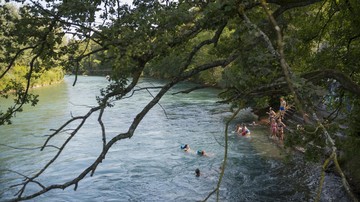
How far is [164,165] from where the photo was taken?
19.0 meters

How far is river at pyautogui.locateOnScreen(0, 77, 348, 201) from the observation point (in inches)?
591

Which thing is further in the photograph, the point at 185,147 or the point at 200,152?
the point at 185,147

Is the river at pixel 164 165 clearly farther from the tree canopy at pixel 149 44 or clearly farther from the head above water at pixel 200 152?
the tree canopy at pixel 149 44

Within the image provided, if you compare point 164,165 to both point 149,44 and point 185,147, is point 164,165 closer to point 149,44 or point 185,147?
point 185,147

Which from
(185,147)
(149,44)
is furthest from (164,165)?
(149,44)

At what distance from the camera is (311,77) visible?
19.7ft

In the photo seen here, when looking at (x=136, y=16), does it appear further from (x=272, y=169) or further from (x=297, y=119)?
(x=297, y=119)

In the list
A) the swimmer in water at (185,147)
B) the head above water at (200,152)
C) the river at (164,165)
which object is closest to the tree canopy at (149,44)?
the river at (164,165)

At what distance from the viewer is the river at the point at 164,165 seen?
591 inches

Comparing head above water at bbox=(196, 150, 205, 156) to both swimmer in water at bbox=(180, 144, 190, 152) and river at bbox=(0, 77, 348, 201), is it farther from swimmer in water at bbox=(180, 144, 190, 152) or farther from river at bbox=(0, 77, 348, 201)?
swimmer in water at bbox=(180, 144, 190, 152)

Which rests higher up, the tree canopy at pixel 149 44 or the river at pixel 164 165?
the tree canopy at pixel 149 44

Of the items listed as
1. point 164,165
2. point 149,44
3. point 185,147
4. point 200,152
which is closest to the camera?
point 149,44

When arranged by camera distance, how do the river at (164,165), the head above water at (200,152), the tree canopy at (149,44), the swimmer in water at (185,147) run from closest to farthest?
1. the tree canopy at (149,44)
2. the river at (164,165)
3. the head above water at (200,152)
4. the swimmer in water at (185,147)

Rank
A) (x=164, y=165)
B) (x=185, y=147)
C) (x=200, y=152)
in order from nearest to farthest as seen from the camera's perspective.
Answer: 1. (x=164, y=165)
2. (x=200, y=152)
3. (x=185, y=147)
